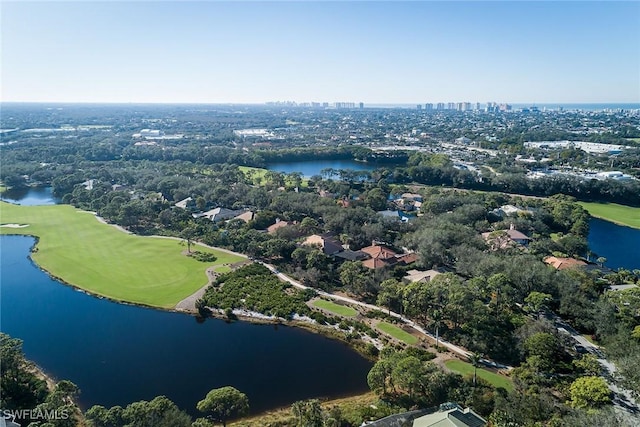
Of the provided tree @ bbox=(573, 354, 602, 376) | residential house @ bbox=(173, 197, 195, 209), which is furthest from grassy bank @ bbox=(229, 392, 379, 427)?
residential house @ bbox=(173, 197, 195, 209)

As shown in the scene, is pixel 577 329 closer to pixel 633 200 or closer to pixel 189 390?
pixel 189 390

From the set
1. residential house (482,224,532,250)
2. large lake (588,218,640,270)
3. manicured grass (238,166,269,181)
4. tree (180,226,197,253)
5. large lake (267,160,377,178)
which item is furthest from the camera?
large lake (267,160,377,178)

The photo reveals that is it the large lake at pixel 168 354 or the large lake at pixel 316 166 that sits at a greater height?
the large lake at pixel 316 166

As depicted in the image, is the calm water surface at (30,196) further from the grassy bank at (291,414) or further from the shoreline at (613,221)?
the shoreline at (613,221)

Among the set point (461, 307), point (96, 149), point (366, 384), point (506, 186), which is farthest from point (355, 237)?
point (96, 149)

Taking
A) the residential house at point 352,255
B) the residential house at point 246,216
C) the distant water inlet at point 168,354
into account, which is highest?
the residential house at point 246,216

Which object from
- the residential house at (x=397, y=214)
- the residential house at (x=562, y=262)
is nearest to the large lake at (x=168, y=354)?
the residential house at (x=562, y=262)

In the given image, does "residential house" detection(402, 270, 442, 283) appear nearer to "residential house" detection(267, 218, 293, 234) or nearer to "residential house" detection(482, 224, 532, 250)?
"residential house" detection(482, 224, 532, 250)
